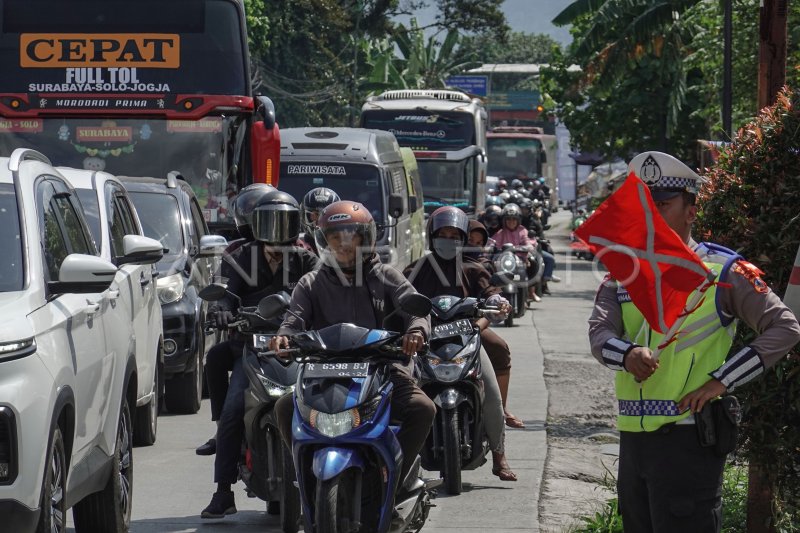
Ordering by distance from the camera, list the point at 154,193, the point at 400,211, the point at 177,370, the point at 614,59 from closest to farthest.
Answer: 1. the point at 177,370
2. the point at 154,193
3. the point at 400,211
4. the point at 614,59

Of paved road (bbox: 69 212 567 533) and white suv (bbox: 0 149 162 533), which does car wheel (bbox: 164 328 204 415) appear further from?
white suv (bbox: 0 149 162 533)

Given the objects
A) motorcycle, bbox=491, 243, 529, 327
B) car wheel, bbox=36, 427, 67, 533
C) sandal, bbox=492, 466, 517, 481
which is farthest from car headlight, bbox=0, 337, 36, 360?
motorcycle, bbox=491, 243, 529, 327

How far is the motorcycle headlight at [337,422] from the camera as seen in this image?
588 cm

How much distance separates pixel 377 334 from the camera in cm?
602

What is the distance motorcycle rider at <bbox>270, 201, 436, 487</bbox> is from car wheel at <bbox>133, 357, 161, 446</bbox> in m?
3.37

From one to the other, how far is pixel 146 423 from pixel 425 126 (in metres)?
23.4

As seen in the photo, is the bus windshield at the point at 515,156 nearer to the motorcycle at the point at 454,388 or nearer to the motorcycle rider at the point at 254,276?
the motorcycle at the point at 454,388

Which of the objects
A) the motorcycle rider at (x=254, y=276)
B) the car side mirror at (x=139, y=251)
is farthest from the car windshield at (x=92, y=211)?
the car side mirror at (x=139, y=251)

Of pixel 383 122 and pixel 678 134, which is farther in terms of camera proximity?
pixel 678 134

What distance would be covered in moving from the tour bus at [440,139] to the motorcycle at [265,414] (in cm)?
2351

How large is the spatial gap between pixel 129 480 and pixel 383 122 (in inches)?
1042

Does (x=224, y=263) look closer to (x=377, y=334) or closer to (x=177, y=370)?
(x=377, y=334)

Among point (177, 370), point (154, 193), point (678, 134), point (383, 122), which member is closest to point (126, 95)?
point (154, 193)

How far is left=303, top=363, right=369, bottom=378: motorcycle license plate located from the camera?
5.97 metres
